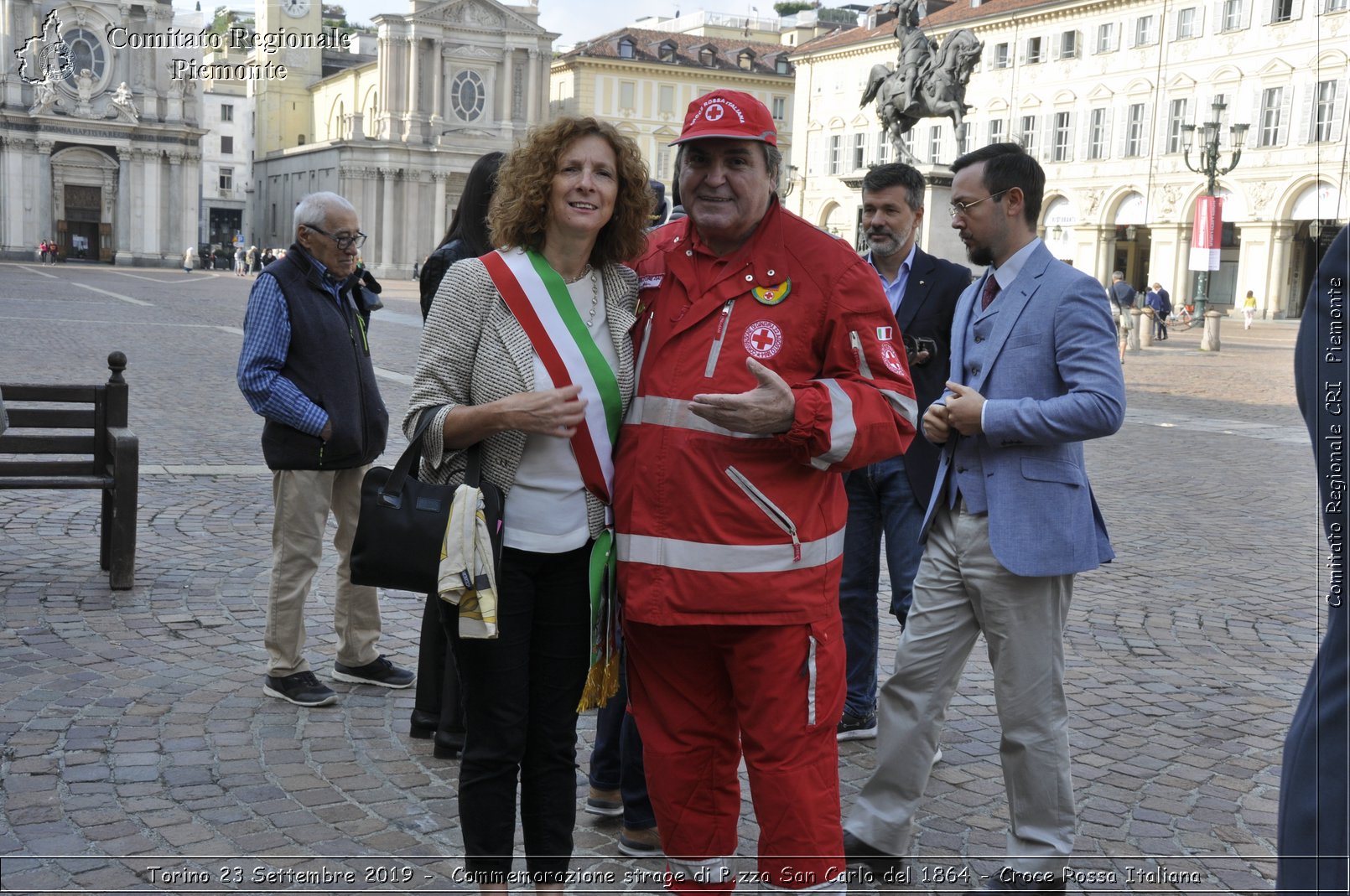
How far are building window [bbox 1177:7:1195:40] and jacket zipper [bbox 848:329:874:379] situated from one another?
54.6 metres

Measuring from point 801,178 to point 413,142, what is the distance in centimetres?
2749

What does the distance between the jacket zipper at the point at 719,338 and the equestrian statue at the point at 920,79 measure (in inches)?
699

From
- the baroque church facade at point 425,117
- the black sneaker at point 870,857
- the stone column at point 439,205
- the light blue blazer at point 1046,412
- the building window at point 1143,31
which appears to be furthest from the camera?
the stone column at point 439,205

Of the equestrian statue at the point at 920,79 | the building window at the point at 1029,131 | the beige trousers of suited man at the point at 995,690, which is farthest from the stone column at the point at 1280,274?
the beige trousers of suited man at the point at 995,690

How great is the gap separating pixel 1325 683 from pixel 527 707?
1.95 meters

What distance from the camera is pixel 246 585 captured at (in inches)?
285

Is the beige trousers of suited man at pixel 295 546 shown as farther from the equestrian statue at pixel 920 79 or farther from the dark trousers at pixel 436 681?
the equestrian statue at pixel 920 79

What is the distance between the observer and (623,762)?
14.0 ft

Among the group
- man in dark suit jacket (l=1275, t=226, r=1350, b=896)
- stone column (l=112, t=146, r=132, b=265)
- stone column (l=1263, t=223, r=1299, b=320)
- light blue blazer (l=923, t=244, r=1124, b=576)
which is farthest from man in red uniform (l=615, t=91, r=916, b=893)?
stone column (l=112, t=146, r=132, b=265)

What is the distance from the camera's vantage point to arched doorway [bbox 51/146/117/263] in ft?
249

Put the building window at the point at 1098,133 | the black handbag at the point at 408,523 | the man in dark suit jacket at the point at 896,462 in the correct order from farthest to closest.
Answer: the building window at the point at 1098,133 < the man in dark suit jacket at the point at 896,462 < the black handbag at the point at 408,523

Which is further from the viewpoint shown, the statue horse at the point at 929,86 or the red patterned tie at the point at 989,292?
the statue horse at the point at 929,86

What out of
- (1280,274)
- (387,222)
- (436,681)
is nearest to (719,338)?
(436,681)

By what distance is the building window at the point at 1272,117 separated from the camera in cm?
4756
